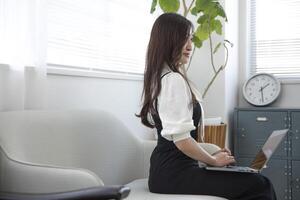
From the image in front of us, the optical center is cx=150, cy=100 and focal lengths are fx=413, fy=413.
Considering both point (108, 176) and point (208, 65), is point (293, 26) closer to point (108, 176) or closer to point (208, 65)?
point (208, 65)

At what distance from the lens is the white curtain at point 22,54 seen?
187cm

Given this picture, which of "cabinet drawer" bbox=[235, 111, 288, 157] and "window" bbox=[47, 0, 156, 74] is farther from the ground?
"window" bbox=[47, 0, 156, 74]

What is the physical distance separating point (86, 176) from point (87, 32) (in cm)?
143

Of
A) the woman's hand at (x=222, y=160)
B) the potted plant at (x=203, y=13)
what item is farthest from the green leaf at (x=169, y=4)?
the woman's hand at (x=222, y=160)

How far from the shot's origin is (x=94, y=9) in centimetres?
274

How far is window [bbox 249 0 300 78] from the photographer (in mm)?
3828

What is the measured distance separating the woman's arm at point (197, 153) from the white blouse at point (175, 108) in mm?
26

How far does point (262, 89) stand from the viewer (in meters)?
3.72

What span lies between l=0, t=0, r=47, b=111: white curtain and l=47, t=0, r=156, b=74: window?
32 centimetres

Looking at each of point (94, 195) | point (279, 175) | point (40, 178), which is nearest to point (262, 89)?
point (279, 175)

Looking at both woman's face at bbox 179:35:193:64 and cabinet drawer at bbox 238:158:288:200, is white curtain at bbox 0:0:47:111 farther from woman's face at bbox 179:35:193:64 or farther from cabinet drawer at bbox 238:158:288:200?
cabinet drawer at bbox 238:158:288:200

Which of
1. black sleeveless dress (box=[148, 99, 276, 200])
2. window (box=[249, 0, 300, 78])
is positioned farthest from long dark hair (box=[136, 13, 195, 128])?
window (box=[249, 0, 300, 78])

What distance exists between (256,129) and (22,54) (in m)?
2.20

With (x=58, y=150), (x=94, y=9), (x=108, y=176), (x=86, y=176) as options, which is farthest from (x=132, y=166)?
(x=94, y=9)
